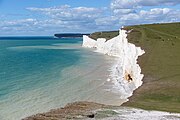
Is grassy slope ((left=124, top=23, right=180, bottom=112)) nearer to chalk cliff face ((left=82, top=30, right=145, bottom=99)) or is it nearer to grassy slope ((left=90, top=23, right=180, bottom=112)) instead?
grassy slope ((left=90, top=23, right=180, bottom=112))

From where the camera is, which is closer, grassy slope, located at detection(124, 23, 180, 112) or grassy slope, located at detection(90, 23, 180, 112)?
grassy slope, located at detection(90, 23, 180, 112)

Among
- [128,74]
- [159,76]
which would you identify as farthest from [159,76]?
[128,74]

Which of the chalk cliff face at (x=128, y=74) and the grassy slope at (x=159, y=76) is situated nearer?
the grassy slope at (x=159, y=76)

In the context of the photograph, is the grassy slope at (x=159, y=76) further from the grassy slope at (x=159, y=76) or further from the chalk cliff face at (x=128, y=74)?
the chalk cliff face at (x=128, y=74)

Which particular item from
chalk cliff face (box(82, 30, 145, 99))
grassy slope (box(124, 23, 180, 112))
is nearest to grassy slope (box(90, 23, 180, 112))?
grassy slope (box(124, 23, 180, 112))

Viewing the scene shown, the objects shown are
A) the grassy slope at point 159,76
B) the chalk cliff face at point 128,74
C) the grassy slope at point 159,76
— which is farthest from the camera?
the chalk cliff face at point 128,74

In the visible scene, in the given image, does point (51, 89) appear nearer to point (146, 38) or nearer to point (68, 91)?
point (68, 91)

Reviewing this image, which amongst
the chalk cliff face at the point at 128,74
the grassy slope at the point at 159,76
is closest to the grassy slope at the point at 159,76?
the grassy slope at the point at 159,76

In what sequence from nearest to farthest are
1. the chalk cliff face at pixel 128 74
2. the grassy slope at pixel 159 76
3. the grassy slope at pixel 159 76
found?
1. the grassy slope at pixel 159 76
2. the grassy slope at pixel 159 76
3. the chalk cliff face at pixel 128 74
